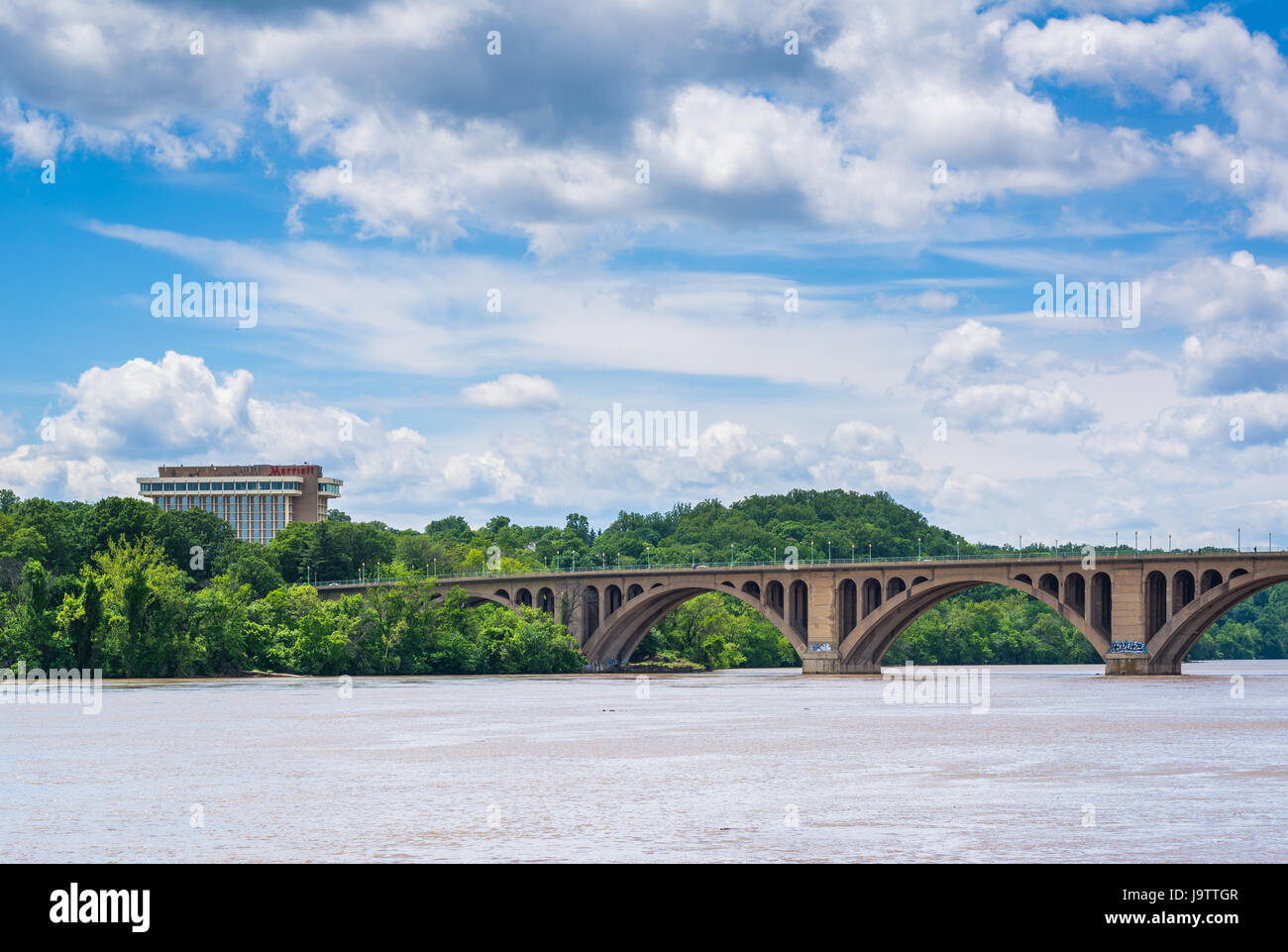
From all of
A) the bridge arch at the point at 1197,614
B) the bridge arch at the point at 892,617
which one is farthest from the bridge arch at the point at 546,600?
the bridge arch at the point at 1197,614

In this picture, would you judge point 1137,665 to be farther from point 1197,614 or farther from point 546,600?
point 546,600

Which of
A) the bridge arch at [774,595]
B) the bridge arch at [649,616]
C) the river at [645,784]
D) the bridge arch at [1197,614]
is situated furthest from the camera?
the bridge arch at [774,595]

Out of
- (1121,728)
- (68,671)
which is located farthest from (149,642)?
(1121,728)

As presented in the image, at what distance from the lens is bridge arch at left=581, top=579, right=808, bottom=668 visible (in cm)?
13462

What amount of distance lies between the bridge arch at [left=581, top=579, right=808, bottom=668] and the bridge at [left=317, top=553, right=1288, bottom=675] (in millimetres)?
134

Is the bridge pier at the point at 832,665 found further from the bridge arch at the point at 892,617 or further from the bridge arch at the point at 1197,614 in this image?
the bridge arch at the point at 1197,614

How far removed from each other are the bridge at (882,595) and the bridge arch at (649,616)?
134 millimetres

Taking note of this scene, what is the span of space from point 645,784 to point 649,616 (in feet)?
355

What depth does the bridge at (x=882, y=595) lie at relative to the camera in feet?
366

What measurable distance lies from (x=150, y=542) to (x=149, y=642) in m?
19.4

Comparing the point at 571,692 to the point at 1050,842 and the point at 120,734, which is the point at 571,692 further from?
the point at 1050,842

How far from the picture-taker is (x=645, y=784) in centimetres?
4022

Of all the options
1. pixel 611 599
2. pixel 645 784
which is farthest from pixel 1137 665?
pixel 645 784

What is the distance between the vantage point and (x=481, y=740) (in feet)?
183
